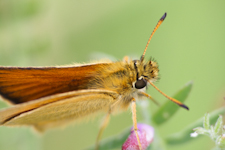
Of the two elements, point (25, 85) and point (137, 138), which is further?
point (25, 85)

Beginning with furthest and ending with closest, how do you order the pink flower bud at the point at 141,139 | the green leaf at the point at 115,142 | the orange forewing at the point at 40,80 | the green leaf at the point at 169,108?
the green leaf at the point at 115,142 → the orange forewing at the point at 40,80 → the green leaf at the point at 169,108 → the pink flower bud at the point at 141,139

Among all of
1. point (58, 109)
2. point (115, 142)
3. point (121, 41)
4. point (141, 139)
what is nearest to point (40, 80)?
point (58, 109)

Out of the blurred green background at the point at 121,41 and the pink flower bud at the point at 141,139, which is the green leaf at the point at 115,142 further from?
the blurred green background at the point at 121,41

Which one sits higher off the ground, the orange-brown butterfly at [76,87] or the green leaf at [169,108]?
the orange-brown butterfly at [76,87]

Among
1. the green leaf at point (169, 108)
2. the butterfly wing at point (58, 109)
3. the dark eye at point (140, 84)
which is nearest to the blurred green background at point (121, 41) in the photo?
the butterfly wing at point (58, 109)

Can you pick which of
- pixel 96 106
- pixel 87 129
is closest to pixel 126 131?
pixel 96 106

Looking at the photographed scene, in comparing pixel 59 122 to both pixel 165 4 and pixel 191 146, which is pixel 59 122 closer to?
pixel 191 146

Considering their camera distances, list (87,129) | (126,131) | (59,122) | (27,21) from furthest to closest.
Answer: (87,129)
(27,21)
(59,122)
(126,131)
